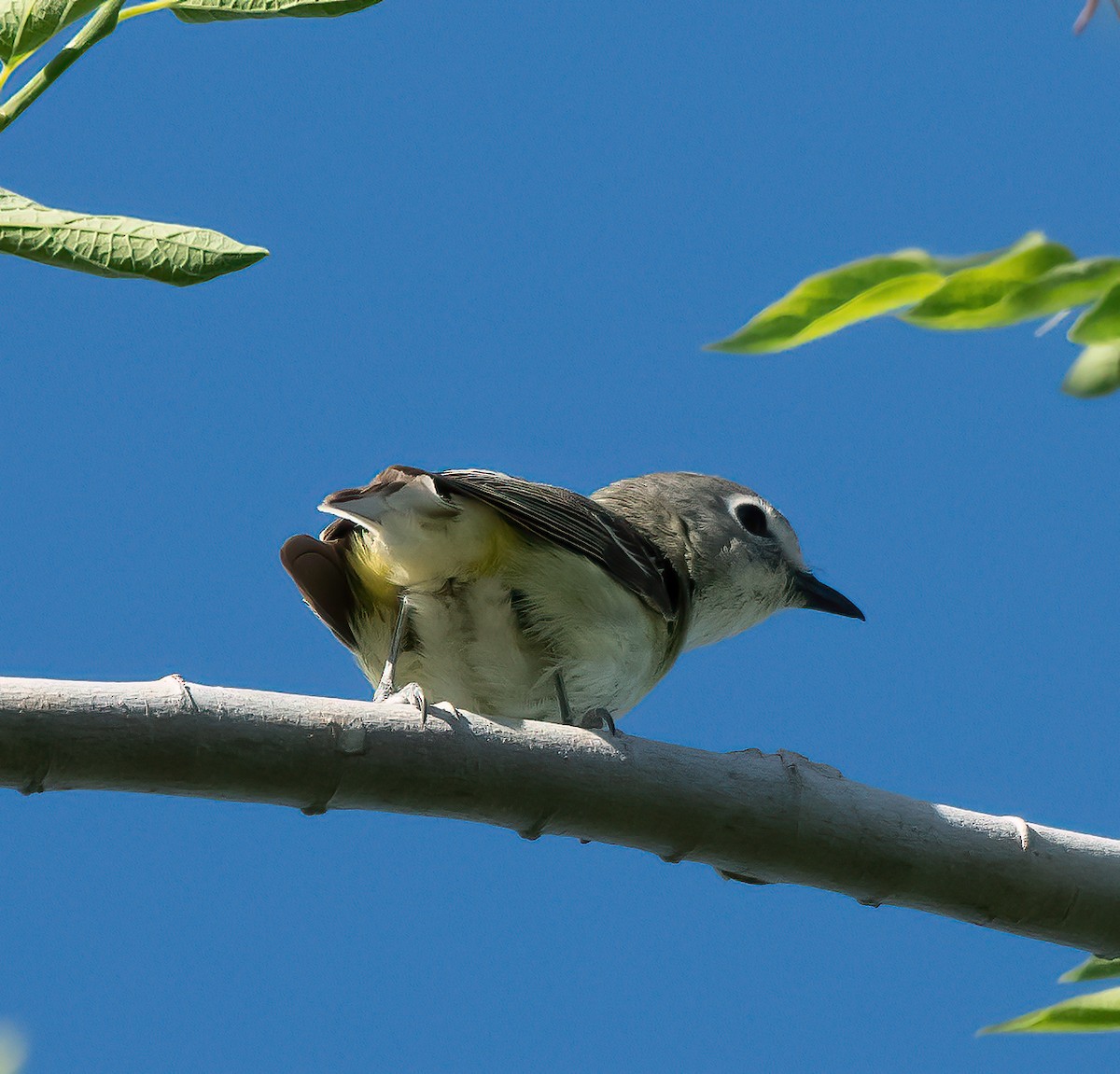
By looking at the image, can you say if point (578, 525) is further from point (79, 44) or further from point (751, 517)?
point (79, 44)

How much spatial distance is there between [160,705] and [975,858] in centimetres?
130

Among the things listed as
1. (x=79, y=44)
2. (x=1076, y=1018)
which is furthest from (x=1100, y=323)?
(x=79, y=44)

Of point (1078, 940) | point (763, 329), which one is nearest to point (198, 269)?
point (763, 329)

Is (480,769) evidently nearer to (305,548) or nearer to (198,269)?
(198,269)

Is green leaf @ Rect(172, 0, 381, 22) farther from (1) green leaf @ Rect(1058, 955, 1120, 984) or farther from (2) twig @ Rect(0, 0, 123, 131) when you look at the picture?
(1) green leaf @ Rect(1058, 955, 1120, 984)

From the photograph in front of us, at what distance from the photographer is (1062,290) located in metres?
0.84

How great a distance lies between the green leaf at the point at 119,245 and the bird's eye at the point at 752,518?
12.4 ft

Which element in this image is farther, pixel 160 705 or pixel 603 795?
pixel 603 795

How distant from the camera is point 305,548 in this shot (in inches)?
136

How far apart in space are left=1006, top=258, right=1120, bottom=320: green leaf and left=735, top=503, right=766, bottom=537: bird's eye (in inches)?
149

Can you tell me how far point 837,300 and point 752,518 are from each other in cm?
381

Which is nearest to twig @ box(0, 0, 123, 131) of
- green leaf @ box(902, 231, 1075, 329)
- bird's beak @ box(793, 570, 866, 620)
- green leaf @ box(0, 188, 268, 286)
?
green leaf @ box(0, 188, 268, 286)

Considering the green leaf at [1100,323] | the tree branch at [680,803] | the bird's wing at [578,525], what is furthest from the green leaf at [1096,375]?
the bird's wing at [578,525]

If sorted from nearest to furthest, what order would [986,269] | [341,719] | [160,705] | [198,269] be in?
[986,269] → [198,269] → [160,705] → [341,719]
